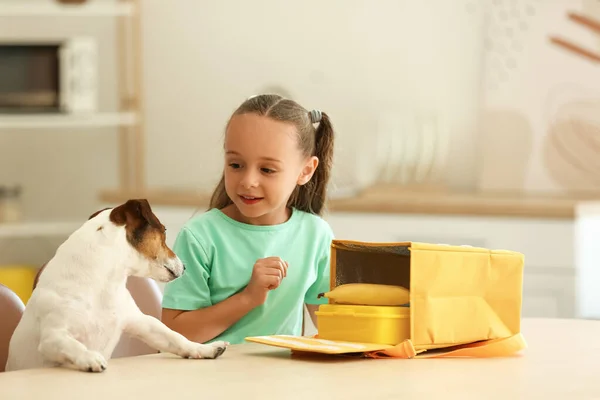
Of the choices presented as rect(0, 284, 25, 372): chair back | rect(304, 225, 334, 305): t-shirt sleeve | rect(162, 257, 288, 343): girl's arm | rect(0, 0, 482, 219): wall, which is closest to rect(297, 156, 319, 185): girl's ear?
rect(304, 225, 334, 305): t-shirt sleeve

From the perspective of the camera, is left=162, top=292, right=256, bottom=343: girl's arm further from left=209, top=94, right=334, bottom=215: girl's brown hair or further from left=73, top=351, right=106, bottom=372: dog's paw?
left=73, top=351, right=106, bottom=372: dog's paw

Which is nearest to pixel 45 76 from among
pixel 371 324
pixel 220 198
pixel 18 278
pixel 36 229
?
pixel 36 229

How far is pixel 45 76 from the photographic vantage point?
384cm

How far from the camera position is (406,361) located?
1.29m

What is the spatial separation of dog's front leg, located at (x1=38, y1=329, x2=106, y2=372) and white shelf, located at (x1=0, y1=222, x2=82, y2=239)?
268cm

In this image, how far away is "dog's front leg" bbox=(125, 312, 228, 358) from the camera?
4.30 feet

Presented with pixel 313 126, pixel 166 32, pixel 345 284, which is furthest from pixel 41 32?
pixel 345 284

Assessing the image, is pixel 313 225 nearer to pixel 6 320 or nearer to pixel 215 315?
pixel 215 315

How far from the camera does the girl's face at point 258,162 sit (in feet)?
5.19

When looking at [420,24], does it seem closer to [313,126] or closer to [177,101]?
[177,101]

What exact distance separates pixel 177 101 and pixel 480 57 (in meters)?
1.27

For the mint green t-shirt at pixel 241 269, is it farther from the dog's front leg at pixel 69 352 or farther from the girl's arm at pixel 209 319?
the dog's front leg at pixel 69 352

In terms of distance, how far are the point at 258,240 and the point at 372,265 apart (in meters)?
0.33

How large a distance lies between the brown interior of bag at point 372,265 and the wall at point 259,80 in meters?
2.21
